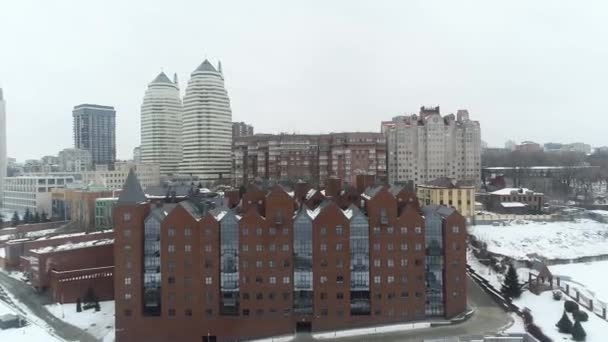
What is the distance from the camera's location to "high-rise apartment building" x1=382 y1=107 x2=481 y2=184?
3863 inches

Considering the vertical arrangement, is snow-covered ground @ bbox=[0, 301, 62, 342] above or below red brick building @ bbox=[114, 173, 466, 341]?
below

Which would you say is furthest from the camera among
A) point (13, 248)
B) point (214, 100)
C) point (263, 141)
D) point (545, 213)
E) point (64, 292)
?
point (214, 100)

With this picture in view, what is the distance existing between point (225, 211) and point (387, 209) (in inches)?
593

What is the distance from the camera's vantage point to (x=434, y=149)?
98.1 meters

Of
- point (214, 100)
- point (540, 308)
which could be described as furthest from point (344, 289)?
point (214, 100)

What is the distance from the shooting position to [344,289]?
3856 cm

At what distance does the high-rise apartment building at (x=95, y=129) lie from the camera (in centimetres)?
18275

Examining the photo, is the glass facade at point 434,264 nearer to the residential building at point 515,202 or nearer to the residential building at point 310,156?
the residential building at point 515,202

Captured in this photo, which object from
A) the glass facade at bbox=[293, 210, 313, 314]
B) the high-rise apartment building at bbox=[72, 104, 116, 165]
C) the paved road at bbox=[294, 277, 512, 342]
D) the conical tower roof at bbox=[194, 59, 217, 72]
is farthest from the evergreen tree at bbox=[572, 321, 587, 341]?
the high-rise apartment building at bbox=[72, 104, 116, 165]

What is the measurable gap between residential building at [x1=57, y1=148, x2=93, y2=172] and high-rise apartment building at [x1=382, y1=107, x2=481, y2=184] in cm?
10719

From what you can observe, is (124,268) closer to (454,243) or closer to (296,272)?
(296,272)

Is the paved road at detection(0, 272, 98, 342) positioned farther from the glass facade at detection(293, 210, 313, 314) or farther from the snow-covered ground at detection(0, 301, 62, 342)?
the glass facade at detection(293, 210, 313, 314)

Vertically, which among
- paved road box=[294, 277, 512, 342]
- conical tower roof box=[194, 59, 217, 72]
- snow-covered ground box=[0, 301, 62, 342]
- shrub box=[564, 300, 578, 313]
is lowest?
snow-covered ground box=[0, 301, 62, 342]

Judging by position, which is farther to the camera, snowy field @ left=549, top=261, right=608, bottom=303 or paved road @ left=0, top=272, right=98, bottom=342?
snowy field @ left=549, top=261, right=608, bottom=303
